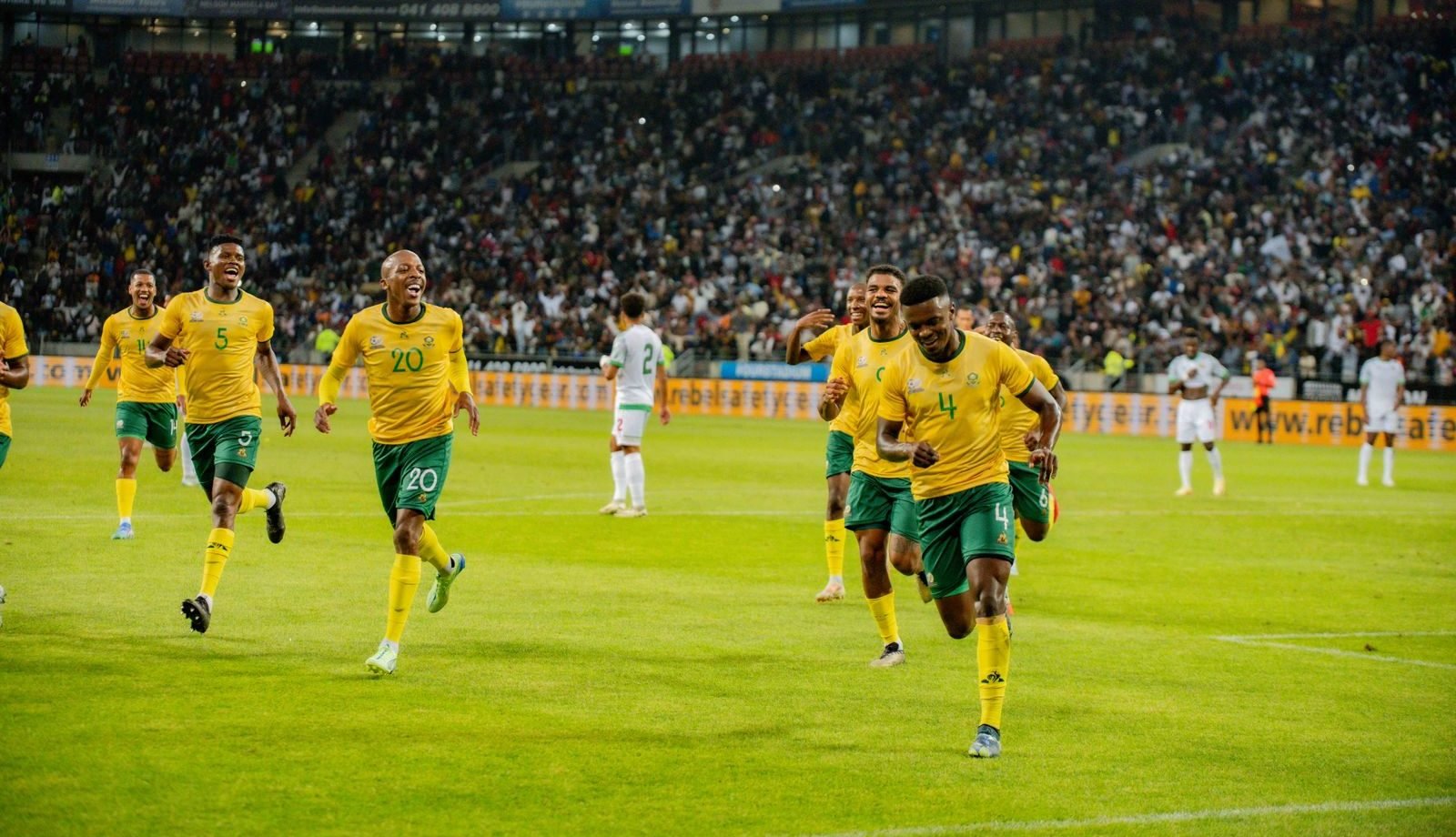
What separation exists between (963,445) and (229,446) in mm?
6009

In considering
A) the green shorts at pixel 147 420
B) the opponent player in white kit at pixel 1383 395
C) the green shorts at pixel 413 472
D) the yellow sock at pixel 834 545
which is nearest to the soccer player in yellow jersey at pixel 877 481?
the yellow sock at pixel 834 545

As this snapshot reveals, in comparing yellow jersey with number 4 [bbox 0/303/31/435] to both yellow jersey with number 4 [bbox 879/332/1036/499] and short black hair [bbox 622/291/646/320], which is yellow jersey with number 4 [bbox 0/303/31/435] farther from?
short black hair [bbox 622/291/646/320]

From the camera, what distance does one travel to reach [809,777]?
7.65 m

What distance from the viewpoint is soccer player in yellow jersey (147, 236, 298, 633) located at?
12242 mm

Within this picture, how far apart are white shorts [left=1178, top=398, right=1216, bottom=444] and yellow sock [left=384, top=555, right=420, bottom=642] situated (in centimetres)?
1747

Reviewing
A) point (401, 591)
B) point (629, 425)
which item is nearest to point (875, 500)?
point (401, 591)

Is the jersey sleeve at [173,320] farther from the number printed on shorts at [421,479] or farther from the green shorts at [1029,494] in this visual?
the green shorts at [1029,494]

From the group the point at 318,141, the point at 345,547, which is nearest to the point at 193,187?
the point at 318,141

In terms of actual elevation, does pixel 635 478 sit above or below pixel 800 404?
above

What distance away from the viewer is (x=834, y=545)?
45.5 ft

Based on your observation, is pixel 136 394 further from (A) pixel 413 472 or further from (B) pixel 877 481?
(B) pixel 877 481

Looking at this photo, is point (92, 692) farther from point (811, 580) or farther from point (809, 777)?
point (811, 580)

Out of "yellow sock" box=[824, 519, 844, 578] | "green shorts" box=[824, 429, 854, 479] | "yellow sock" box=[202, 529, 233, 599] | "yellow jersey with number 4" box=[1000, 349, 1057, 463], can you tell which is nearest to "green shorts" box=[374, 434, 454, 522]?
"yellow sock" box=[202, 529, 233, 599]

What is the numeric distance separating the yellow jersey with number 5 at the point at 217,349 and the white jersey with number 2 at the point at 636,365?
794 cm
